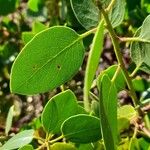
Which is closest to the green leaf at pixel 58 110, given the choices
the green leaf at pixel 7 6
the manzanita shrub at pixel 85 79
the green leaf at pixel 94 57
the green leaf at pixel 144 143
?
the manzanita shrub at pixel 85 79

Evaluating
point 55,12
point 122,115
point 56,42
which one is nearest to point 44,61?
point 56,42

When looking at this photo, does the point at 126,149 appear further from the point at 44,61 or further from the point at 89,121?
the point at 44,61

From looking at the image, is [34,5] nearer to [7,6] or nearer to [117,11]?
[7,6]

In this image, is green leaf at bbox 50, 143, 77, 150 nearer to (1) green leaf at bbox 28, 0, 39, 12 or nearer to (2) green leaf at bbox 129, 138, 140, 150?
(2) green leaf at bbox 129, 138, 140, 150

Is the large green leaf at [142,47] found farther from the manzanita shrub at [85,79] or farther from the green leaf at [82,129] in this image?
the green leaf at [82,129]

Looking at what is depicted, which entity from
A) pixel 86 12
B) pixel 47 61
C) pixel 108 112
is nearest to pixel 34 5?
pixel 86 12
